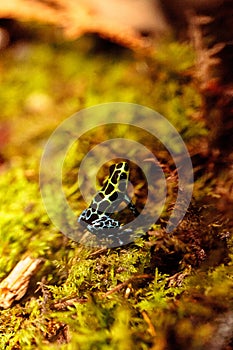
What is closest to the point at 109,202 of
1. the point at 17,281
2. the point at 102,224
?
the point at 102,224

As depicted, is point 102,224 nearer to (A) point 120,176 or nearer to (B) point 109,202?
(B) point 109,202

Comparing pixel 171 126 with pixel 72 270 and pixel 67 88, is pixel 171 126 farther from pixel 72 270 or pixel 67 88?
pixel 72 270

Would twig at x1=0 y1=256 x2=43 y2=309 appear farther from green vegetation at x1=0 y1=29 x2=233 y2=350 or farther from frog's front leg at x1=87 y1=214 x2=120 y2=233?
frog's front leg at x1=87 y1=214 x2=120 y2=233

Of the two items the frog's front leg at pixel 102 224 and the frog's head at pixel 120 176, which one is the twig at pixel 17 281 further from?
the frog's head at pixel 120 176

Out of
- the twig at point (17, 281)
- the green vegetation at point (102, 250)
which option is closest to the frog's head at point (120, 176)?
the green vegetation at point (102, 250)

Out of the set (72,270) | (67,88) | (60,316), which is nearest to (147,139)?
(67,88)

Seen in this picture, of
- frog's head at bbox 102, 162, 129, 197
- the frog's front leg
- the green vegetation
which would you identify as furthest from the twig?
frog's head at bbox 102, 162, 129, 197
